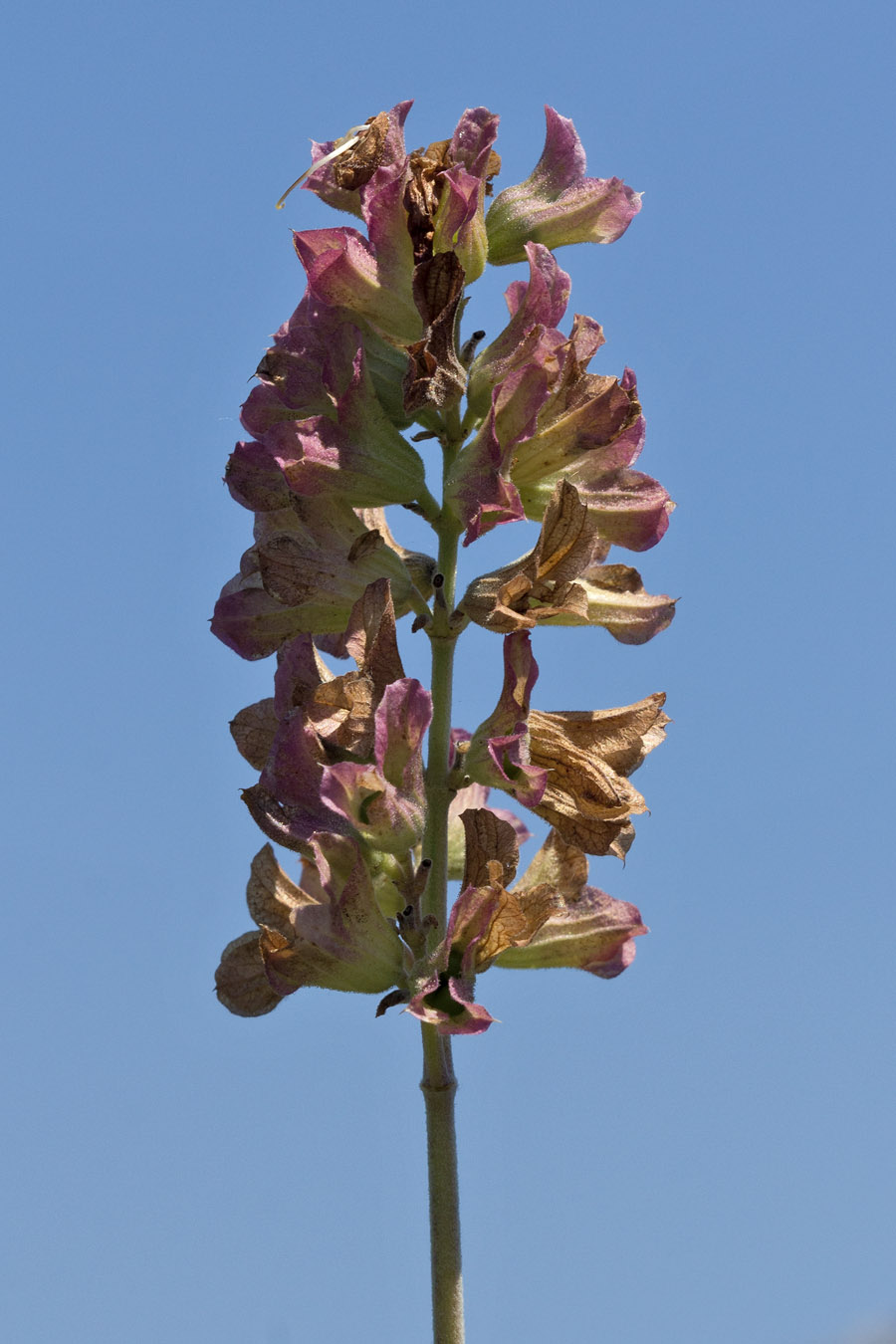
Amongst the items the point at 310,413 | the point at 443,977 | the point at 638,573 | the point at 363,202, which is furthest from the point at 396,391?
the point at 443,977

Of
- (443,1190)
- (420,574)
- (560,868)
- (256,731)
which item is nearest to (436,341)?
(420,574)

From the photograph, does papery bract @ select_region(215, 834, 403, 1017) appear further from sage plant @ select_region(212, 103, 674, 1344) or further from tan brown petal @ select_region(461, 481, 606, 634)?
tan brown petal @ select_region(461, 481, 606, 634)

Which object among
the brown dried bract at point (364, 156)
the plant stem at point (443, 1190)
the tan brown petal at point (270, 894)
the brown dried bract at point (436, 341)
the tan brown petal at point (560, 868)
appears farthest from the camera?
the brown dried bract at point (364, 156)

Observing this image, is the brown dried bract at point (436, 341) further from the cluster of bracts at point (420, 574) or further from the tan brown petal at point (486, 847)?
the tan brown petal at point (486, 847)

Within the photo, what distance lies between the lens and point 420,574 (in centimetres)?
512

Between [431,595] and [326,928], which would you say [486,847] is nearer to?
[326,928]

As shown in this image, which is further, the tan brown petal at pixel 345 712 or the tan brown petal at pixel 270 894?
the tan brown petal at pixel 270 894

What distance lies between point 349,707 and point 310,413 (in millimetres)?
1104

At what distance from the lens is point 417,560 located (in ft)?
17.0

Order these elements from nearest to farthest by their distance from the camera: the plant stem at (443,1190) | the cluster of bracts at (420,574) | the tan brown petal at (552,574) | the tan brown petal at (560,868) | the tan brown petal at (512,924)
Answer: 1. the plant stem at (443,1190)
2. the tan brown petal at (512,924)
3. the cluster of bracts at (420,574)
4. the tan brown petal at (552,574)
5. the tan brown petal at (560,868)

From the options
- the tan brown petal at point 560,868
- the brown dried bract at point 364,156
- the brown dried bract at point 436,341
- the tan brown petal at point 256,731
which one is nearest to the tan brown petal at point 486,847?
the tan brown petal at point 560,868

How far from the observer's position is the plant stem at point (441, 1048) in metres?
4.44

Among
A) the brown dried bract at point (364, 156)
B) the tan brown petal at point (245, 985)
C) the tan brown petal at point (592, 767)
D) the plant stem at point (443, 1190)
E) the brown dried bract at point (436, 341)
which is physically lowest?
the plant stem at point (443, 1190)

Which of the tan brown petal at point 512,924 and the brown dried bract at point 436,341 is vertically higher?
the brown dried bract at point 436,341
